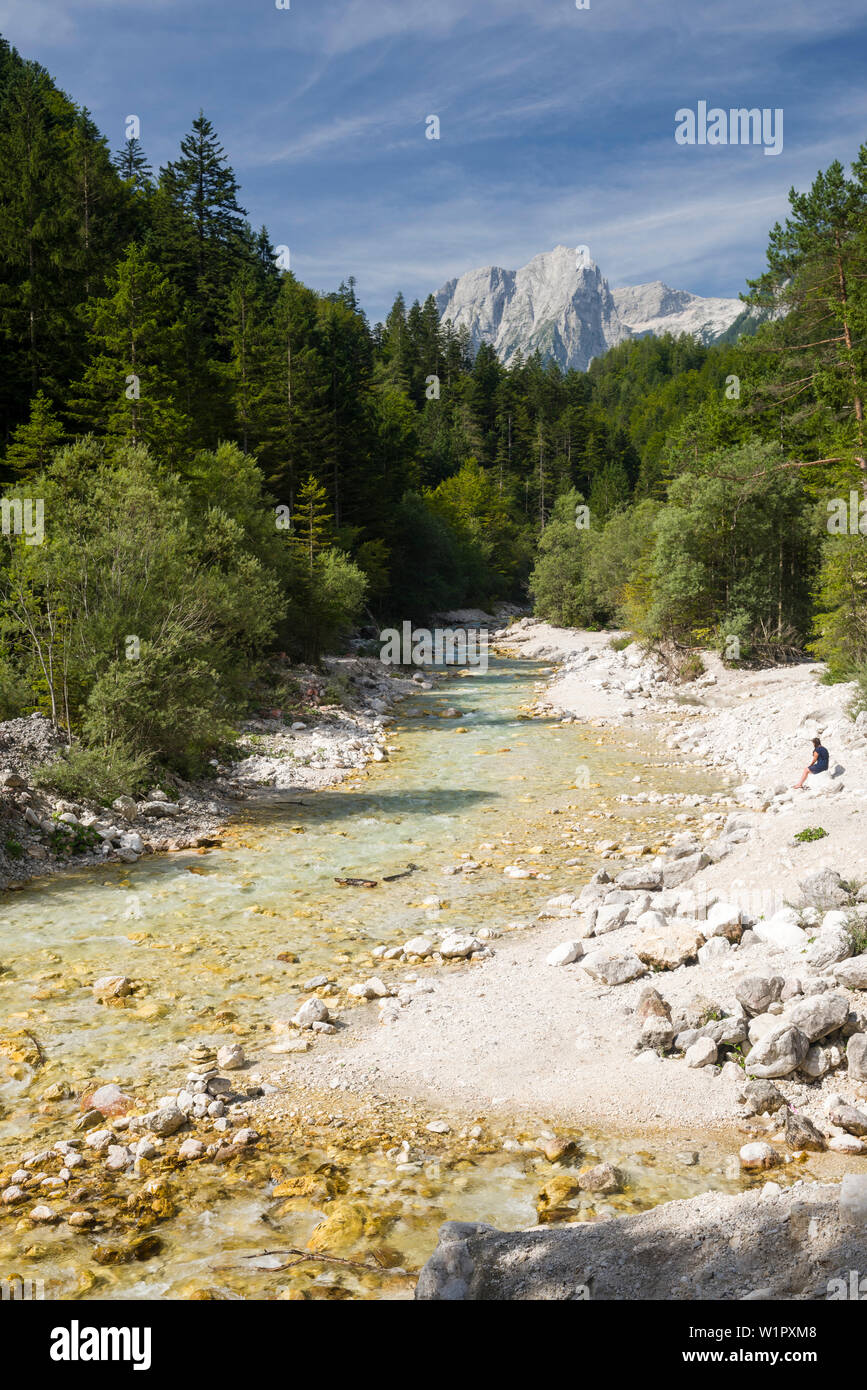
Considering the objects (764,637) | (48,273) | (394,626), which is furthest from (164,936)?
(394,626)

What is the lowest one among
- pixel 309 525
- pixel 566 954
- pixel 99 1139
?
Result: pixel 99 1139

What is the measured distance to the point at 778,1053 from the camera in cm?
Result: 683

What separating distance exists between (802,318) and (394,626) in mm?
28255

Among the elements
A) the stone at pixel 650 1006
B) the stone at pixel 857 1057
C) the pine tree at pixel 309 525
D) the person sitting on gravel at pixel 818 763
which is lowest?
the stone at pixel 650 1006

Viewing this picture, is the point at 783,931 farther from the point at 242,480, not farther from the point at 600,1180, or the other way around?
the point at 242,480

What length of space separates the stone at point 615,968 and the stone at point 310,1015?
9.28ft

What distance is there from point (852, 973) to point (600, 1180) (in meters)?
3.23

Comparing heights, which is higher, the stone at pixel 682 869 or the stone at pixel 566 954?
the stone at pixel 682 869

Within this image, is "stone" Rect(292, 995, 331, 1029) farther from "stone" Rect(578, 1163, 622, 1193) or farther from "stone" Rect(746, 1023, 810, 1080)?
"stone" Rect(746, 1023, 810, 1080)

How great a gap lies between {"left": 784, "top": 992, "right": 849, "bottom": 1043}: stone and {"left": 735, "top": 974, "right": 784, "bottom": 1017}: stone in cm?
53

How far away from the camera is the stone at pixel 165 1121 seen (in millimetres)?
6652

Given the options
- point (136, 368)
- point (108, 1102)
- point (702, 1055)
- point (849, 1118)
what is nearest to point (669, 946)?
point (702, 1055)

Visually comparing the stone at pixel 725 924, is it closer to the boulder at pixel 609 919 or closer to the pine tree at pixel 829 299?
the boulder at pixel 609 919

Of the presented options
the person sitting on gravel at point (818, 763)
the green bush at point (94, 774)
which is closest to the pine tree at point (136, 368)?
the green bush at point (94, 774)
